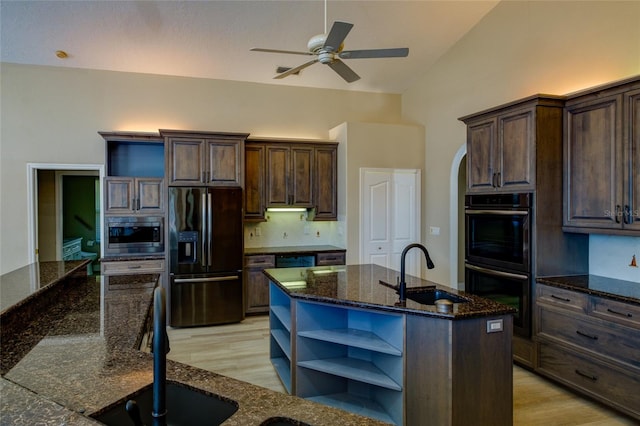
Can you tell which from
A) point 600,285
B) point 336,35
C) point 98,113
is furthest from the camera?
point 98,113

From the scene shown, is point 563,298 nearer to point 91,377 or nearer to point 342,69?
point 342,69

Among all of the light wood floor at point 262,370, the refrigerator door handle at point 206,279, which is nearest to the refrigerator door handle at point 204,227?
the refrigerator door handle at point 206,279

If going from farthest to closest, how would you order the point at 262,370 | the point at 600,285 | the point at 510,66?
the point at 510,66
the point at 262,370
the point at 600,285

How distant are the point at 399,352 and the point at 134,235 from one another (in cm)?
401

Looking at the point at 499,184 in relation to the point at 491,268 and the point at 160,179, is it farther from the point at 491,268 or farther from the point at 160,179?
the point at 160,179

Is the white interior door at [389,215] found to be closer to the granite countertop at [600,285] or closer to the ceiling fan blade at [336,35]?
the granite countertop at [600,285]

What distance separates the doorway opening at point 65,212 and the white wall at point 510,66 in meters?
4.68

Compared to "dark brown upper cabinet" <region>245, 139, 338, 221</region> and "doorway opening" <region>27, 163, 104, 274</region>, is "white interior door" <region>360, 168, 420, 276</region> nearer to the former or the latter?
"dark brown upper cabinet" <region>245, 139, 338, 221</region>

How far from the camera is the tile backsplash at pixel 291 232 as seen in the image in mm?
5879

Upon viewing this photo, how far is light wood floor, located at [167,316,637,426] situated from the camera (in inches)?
113

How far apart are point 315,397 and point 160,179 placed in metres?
3.54

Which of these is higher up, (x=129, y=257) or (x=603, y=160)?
(x=603, y=160)

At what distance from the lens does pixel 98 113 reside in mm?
5301

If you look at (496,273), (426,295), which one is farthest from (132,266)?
(496,273)
